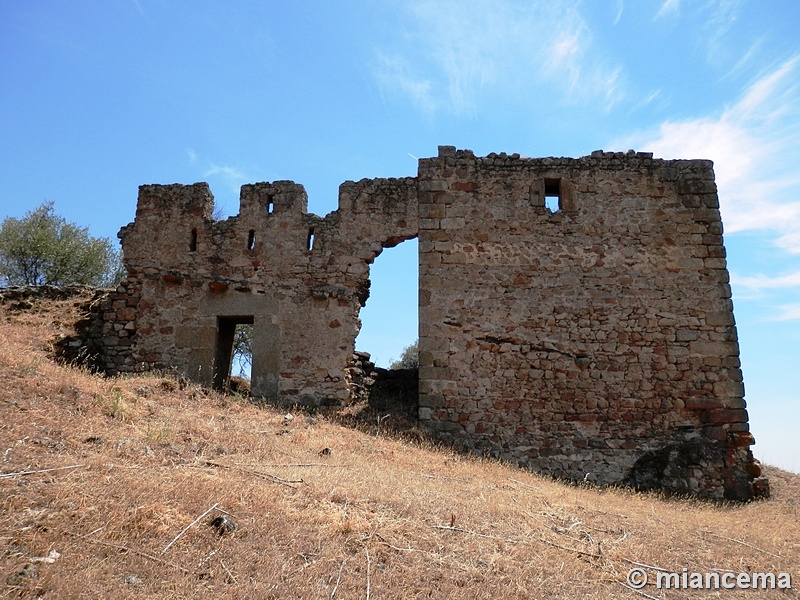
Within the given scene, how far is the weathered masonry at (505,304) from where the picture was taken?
973 cm

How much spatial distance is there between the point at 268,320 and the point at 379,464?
181 inches

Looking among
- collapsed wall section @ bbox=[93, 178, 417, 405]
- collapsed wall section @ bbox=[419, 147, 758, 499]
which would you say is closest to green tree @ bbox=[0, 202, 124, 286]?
collapsed wall section @ bbox=[93, 178, 417, 405]

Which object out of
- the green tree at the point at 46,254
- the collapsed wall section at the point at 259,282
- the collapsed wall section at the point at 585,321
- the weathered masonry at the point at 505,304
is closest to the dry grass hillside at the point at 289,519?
the collapsed wall section at the point at 585,321

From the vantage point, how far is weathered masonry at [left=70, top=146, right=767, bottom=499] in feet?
31.9

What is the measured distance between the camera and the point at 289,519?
16.0 feet

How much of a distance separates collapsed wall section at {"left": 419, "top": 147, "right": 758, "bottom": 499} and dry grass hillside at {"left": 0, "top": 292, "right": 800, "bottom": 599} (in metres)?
1.06

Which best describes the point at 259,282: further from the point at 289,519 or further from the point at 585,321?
the point at 289,519

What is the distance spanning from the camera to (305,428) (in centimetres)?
911

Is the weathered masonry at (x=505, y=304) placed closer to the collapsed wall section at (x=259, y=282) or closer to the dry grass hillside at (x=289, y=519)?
the collapsed wall section at (x=259, y=282)

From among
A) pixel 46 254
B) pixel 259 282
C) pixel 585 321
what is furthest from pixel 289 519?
pixel 46 254

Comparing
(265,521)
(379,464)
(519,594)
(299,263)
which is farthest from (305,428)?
(519,594)

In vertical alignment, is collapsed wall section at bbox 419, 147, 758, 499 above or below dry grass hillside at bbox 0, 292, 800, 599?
above

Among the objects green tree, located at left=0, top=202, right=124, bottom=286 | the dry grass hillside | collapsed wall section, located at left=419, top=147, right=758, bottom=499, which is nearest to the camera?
the dry grass hillside

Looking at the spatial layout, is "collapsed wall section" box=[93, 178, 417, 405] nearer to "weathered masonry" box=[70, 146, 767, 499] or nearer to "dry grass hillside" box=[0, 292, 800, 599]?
"weathered masonry" box=[70, 146, 767, 499]
